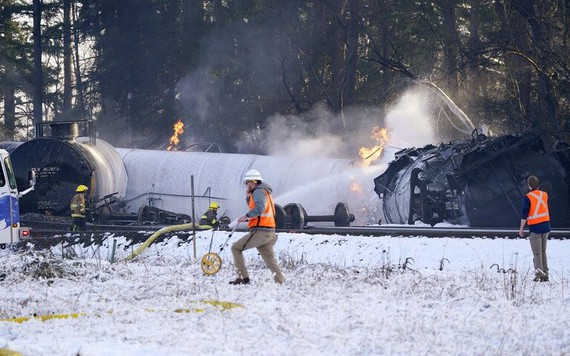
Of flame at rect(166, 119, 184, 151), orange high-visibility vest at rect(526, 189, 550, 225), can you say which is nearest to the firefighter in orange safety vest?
orange high-visibility vest at rect(526, 189, 550, 225)

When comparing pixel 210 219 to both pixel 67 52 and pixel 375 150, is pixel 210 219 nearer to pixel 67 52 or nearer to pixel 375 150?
pixel 375 150

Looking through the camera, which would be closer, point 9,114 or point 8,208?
point 8,208

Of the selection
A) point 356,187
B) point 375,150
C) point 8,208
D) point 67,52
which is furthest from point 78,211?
point 67,52

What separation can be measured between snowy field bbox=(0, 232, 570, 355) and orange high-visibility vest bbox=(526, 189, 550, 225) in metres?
0.82

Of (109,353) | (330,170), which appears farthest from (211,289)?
(330,170)

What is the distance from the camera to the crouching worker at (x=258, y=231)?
529 inches

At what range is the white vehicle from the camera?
59.0 ft

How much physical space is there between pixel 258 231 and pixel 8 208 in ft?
22.0

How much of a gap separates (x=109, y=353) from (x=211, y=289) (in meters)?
4.15

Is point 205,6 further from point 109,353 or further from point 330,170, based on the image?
point 109,353

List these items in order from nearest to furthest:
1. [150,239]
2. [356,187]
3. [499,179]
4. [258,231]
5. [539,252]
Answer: [258,231]
[539,252]
[150,239]
[499,179]
[356,187]

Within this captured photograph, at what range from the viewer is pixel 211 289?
1296 centimetres

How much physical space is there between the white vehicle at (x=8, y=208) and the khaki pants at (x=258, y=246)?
6205 millimetres

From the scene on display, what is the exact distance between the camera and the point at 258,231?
13461 millimetres
